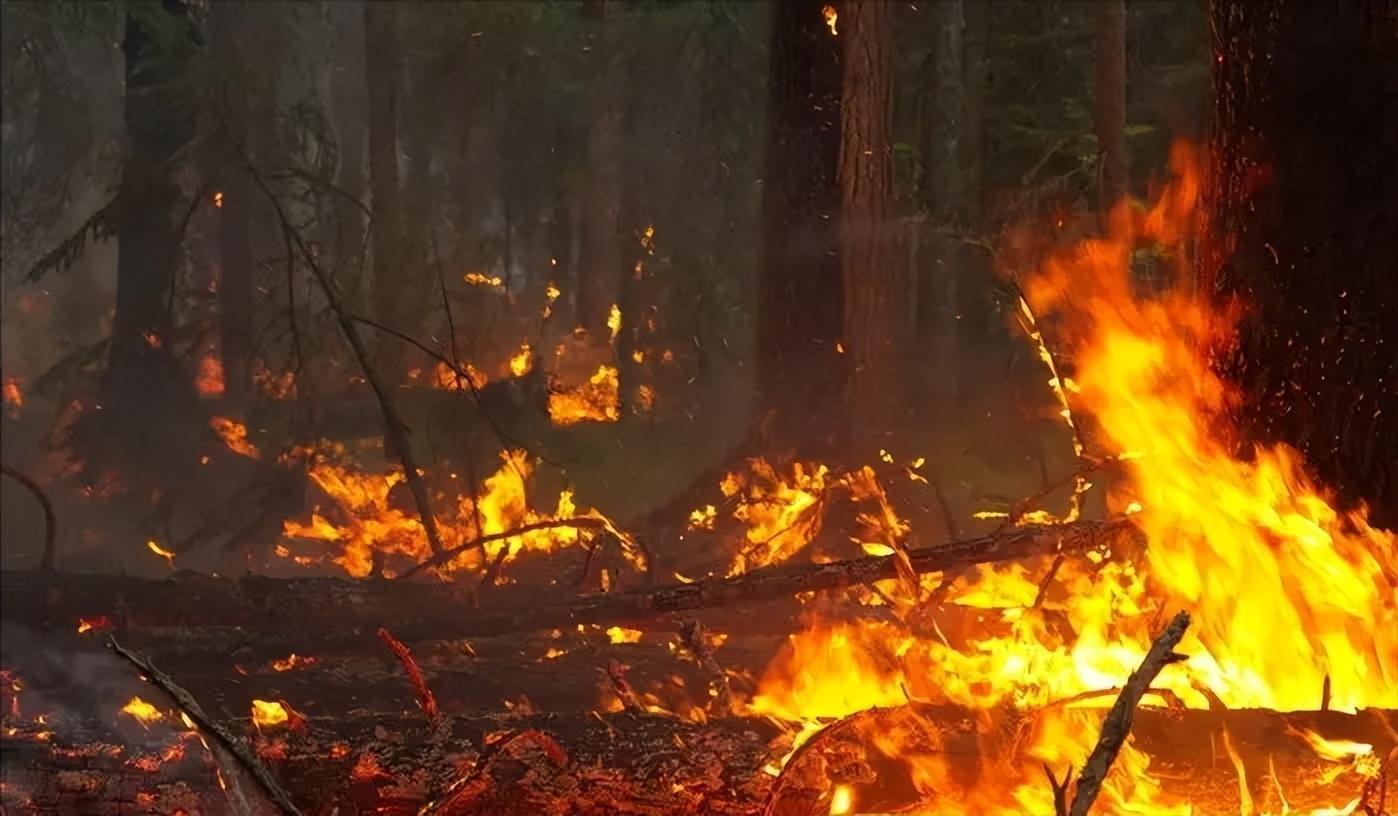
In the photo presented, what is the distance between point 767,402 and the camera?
27.8 feet

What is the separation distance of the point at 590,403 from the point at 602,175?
20.1 feet

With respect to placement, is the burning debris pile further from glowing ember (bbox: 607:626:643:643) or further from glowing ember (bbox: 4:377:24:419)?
glowing ember (bbox: 4:377:24:419)

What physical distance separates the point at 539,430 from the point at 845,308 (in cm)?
698

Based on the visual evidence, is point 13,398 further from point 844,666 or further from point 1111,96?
point 844,666

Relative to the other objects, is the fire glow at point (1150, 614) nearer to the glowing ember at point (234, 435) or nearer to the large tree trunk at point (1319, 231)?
the large tree trunk at point (1319, 231)

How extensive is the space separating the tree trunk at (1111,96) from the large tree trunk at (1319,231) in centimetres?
771

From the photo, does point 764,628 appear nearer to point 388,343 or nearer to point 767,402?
point 767,402

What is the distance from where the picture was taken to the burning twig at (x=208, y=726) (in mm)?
2824

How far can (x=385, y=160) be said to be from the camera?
17938mm

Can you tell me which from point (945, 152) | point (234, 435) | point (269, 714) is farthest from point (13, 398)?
point (269, 714)

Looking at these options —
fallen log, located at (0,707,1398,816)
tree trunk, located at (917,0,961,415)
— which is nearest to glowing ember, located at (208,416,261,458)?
tree trunk, located at (917,0,961,415)

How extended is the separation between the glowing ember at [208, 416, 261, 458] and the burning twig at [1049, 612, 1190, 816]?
10.6 m

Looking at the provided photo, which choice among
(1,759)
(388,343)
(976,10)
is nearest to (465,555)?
(1,759)

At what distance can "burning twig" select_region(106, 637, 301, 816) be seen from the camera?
282 cm
